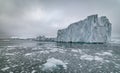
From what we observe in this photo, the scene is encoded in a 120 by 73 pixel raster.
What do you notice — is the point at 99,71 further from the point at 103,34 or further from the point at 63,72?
the point at 103,34

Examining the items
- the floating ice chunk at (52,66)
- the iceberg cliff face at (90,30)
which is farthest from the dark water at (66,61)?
the iceberg cliff face at (90,30)

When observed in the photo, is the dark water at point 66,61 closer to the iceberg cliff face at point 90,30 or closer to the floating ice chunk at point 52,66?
the floating ice chunk at point 52,66

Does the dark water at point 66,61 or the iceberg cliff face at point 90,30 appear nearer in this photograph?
the dark water at point 66,61

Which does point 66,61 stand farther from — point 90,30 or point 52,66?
point 90,30

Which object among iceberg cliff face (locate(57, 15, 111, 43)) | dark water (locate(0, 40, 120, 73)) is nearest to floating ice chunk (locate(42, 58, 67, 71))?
dark water (locate(0, 40, 120, 73))

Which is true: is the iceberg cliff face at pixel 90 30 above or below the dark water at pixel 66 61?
above

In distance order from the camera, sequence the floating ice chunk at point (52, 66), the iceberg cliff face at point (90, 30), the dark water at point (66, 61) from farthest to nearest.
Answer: the iceberg cliff face at point (90, 30), the floating ice chunk at point (52, 66), the dark water at point (66, 61)

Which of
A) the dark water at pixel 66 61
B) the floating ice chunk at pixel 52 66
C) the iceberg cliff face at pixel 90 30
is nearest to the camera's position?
the dark water at pixel 66 61

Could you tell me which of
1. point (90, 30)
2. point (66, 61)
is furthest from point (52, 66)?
point (90, 30)
